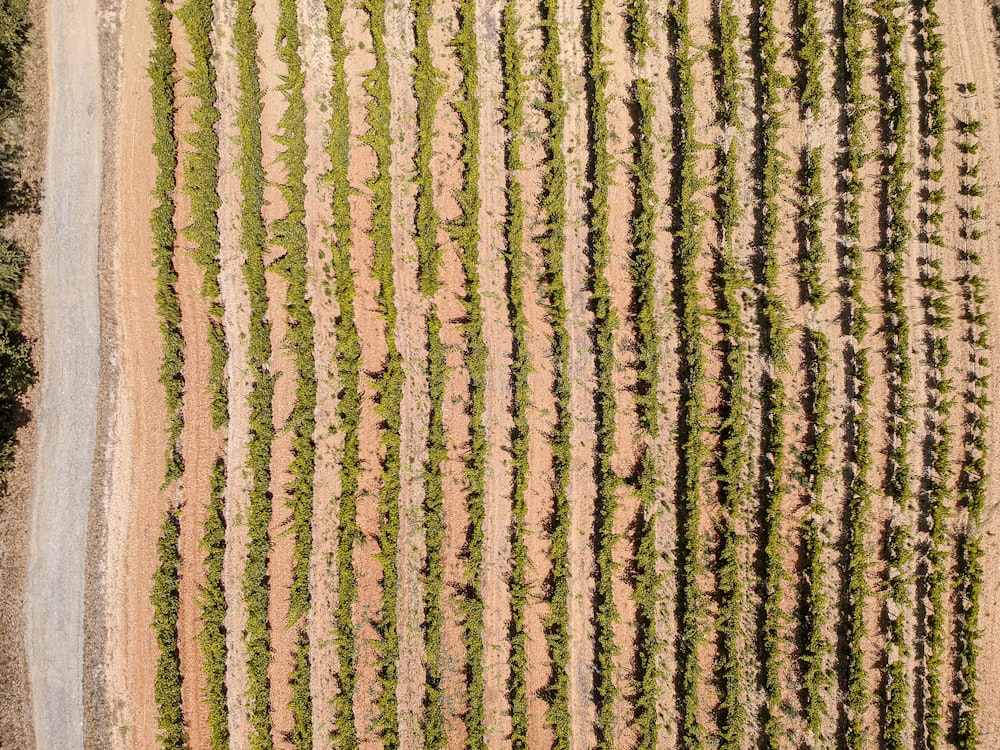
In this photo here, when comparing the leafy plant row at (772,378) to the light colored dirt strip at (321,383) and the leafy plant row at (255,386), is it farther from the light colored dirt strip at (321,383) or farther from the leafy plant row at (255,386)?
the leafy plant row at (255,386)

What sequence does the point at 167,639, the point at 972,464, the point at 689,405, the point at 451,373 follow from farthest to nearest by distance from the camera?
the point at 451,373
the point at 689,405
the point at 167,639
the point at 972,464

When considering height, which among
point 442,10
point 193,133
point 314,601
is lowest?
point 314,601

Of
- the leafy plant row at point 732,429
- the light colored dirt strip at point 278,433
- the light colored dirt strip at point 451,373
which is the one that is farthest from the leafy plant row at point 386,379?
the leafy plant row at point 732,429

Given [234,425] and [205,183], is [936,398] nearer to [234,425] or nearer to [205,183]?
[234,425]

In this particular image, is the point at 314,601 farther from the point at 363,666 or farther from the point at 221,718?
the point at 221,718

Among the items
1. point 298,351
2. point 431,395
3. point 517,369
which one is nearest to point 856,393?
point 517,369

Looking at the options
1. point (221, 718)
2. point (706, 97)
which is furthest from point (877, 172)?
point (221, 718)

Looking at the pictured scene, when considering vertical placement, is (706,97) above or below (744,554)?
above
